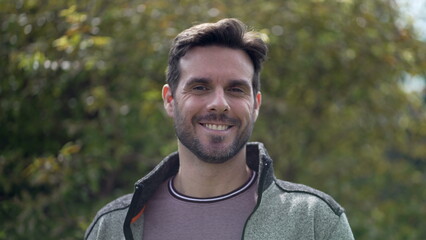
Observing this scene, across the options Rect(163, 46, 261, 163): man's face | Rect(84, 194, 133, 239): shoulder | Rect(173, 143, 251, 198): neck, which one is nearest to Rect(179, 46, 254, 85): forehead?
Rect(163, 46, 261, 163): man's face

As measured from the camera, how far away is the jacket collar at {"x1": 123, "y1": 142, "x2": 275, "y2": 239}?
2.82 metres

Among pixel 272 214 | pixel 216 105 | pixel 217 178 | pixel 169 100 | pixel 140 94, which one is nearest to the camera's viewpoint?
pixel 272 214

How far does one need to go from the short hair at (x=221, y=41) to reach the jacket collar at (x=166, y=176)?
26 centimetres

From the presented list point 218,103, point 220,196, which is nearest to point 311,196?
point 220,196

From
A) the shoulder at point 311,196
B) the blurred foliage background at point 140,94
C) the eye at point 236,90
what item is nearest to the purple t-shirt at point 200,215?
the shoulder at point 311,196

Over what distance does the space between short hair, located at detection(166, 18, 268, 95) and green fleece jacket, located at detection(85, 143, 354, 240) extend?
355 mm

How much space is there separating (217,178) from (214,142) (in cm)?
16

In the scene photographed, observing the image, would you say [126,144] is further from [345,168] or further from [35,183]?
[345,168]

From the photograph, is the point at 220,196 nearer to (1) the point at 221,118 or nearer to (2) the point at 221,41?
(1) the point at 221,118

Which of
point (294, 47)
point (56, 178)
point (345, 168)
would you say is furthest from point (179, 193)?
point (345, 168)

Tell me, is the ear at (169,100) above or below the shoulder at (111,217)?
above

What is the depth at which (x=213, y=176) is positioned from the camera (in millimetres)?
2902

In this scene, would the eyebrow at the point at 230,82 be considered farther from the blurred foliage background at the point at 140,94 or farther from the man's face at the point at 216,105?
the blurred foliage background at the point at 140,94

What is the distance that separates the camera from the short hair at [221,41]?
2.91 metres
